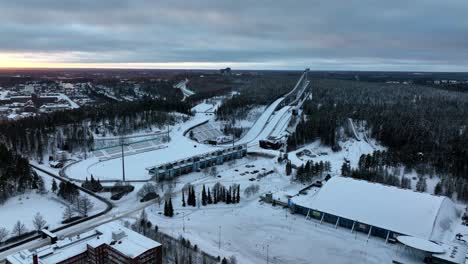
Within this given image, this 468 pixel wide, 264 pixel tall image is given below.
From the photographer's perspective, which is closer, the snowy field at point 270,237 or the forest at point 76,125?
the snowy field at point 270,237

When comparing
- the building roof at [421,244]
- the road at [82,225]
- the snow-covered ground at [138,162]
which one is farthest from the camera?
the snow-covered ground at [138,162]

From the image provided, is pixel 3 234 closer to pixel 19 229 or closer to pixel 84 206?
pixel 19 229

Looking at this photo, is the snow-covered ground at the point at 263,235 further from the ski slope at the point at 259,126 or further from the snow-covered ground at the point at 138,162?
the ski slope at the point at 259,126

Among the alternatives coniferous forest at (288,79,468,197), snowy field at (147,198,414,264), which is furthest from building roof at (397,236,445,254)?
coniferous forest at (288,79,468,197)

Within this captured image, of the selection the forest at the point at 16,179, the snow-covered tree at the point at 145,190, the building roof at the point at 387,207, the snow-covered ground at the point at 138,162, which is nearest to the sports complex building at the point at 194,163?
the snow-covered ground at the point at 138,162

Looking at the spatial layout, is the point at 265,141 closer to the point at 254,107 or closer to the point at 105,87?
the point at 254,107

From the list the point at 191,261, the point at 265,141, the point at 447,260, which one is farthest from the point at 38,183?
the point at 447,260
